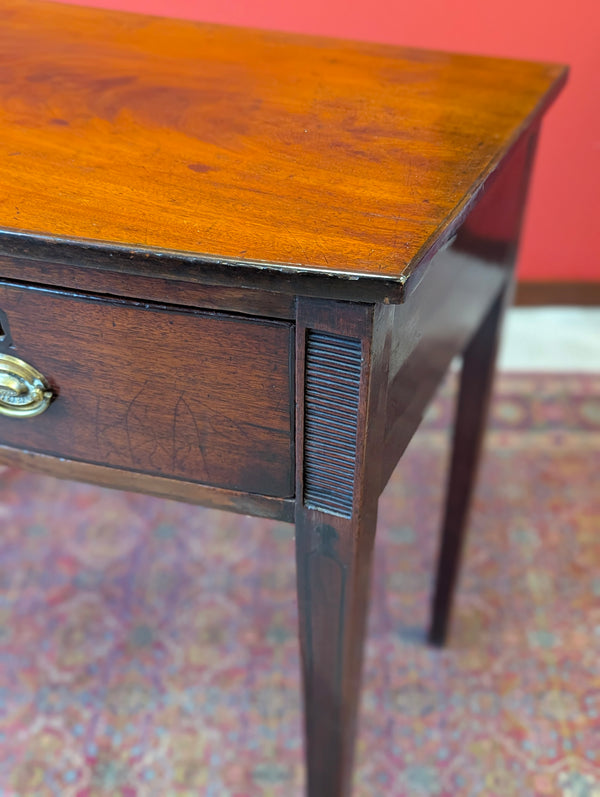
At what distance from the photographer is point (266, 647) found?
3.60 ft

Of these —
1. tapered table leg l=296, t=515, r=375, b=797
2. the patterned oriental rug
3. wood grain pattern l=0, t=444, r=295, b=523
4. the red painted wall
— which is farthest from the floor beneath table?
the red painted wall

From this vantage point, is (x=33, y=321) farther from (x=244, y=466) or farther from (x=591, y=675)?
(x=591, y=675)

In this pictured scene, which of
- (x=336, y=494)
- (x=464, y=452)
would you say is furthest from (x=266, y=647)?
(x=336, y=494)

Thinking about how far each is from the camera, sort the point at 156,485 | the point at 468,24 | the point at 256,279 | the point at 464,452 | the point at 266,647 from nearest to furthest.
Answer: the point at 256,279 → the point at 156,485 → the point at 464,452 → the point at 266,647 → the point at 468,24

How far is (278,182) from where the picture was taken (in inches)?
21.0

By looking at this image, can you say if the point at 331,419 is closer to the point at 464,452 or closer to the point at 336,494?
the point at 336,494

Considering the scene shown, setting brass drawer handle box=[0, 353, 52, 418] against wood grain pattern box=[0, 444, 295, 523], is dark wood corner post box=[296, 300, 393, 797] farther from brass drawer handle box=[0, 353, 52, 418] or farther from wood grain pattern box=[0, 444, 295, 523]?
brass drawer handle box=[0, 353, 52, 418]

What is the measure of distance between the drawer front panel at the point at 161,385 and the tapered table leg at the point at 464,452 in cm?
43

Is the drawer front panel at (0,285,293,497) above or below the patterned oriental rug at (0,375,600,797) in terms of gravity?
above

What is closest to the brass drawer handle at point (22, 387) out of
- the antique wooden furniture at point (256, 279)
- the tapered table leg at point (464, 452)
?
the antique wooden furniture at point (256, 279)

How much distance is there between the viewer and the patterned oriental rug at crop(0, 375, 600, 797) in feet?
3.17

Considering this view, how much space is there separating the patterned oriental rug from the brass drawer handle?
569mm

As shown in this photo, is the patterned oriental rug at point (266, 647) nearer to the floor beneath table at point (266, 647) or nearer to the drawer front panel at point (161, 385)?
the floor beneath table at point (266, 647)

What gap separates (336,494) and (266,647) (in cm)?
62
